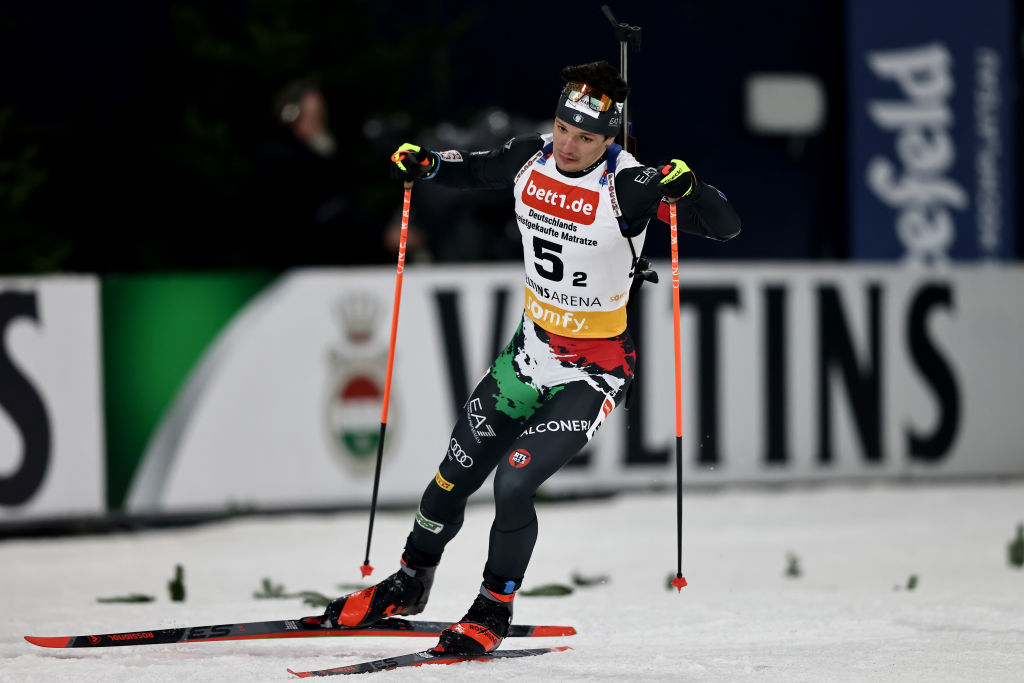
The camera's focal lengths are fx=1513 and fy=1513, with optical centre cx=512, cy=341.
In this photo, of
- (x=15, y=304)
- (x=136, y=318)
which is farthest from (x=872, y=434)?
(x=15, y=304)

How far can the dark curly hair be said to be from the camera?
18.7 feet

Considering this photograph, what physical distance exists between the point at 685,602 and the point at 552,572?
1146 mm

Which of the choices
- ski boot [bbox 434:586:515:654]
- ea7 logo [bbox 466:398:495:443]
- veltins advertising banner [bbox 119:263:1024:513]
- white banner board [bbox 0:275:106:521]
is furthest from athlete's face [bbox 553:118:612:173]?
→ white banner board [bbox 0:275:106:521]

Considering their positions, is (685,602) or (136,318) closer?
(685,602)

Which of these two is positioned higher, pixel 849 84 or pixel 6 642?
pixel 849 84

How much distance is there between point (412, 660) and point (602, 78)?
89.9 inches

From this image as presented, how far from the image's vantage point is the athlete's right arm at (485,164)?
602 cm

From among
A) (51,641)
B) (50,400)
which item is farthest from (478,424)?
(50,400)

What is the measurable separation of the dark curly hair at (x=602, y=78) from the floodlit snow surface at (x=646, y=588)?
213cm

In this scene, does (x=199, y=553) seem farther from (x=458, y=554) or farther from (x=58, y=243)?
(x=58, y=243)

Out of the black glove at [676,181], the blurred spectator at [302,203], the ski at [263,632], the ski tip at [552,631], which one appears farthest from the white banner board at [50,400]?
the black glove at [676,181]

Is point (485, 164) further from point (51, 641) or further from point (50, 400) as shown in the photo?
point (50, 400)

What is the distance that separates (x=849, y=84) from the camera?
42.8ft

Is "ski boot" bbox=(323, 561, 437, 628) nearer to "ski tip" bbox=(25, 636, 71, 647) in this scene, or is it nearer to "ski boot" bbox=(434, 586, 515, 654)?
"ski boot" bbox=(434, 586, 515, 654)
